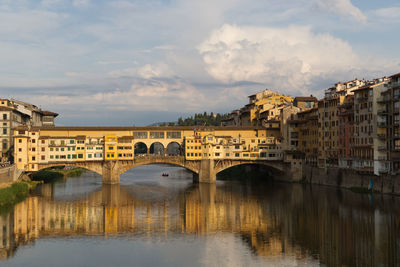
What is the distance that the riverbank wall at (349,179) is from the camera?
60.4 meters

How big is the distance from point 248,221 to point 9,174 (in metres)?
35.7

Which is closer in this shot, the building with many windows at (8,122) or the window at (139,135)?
the building with many windows at (8,122)

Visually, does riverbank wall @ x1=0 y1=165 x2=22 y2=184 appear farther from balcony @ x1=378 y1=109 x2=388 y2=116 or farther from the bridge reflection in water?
balcony @ x1=378 y1=109 x2=388 y2=116

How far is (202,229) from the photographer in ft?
152

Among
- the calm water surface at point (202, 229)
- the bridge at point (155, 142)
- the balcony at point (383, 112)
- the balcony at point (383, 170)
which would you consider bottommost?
the calm water surface at point (202, 229)

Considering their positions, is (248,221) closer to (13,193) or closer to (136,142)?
(13,193)

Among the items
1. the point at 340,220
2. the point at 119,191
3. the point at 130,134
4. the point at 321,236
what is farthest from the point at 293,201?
the point at 130,134

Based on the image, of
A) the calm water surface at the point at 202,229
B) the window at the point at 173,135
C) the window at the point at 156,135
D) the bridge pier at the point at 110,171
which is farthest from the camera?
the window at the point at 173,135

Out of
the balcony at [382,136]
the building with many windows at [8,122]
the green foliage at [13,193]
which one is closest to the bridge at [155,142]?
the building with many windows at [8,122]

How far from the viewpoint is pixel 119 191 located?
7438cm

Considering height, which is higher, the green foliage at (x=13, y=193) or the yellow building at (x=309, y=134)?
the yellow building at (x=309, y=134)

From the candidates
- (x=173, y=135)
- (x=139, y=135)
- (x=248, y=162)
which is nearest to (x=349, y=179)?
(x=248, y=162)

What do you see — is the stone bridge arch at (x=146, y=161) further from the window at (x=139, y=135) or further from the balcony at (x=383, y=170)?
the balcony at (x=383, y=170)

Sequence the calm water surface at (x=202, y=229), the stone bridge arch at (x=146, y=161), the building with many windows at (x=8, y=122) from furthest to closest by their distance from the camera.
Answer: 1. the stone bridge arch at (x=146, y=161)
2. the building with many windows at (x=8, y=122)
3. the calm water surface at (x=202, y=229)
